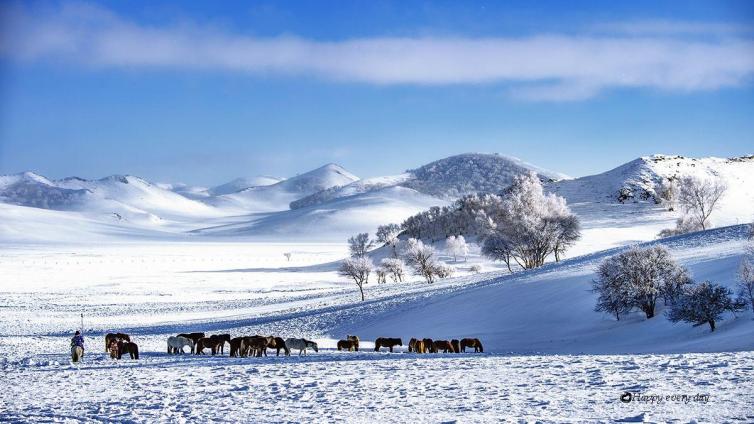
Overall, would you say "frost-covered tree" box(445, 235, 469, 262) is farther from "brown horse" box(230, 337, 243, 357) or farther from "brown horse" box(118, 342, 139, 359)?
"brown horse" box(118, 342, 139, 359)

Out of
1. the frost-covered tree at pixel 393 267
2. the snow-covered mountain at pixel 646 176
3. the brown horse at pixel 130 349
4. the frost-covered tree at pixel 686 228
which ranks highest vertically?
the snow-covered mountain at pixel 646 176

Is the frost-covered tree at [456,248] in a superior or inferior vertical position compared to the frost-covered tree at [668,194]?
inferior

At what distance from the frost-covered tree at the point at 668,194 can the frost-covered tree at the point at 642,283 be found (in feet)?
334

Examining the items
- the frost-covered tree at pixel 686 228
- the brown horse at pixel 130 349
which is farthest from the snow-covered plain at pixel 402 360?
the frost-covered tree at pixel 686 228

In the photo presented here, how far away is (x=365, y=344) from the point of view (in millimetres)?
35875

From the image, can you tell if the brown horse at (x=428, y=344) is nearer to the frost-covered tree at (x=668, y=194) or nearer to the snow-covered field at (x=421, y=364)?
the snow-covered field at (x=421, y=364)

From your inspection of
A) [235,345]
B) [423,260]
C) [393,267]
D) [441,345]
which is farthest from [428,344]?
[393,267]

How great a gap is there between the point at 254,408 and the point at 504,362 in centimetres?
919

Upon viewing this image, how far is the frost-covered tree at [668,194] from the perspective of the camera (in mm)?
128750

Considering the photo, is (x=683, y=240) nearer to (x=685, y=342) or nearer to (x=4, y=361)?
(x=685, y=342)

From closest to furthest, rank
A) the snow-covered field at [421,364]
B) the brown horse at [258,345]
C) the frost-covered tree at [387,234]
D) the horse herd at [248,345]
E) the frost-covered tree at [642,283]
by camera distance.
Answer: the snow-covered field at [421,364] < the horse herd at [248,345] < the brown horse at [258,345] < the frost-covered tree at [642,283] < the frost-covered tree at [387,234]

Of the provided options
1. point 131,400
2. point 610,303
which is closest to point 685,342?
point 610,303

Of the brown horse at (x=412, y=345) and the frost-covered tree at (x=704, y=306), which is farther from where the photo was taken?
the brown horse at (x=412, y=345)

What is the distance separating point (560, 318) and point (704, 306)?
9.38 meters
